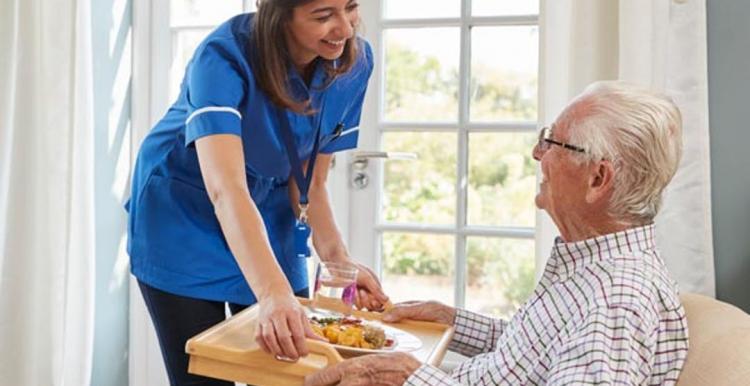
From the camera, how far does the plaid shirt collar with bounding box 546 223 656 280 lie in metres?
1.21

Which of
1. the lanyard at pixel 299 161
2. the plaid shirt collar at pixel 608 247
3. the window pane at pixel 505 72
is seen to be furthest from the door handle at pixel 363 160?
the plaid shirt collar at pixel 608 247

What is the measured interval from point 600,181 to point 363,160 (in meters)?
1.24

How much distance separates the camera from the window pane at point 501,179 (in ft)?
7.42

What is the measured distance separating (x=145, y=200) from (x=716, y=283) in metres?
1.32

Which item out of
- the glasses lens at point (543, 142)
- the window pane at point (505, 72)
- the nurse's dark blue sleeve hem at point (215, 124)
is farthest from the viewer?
the window pane at point (505, 72)

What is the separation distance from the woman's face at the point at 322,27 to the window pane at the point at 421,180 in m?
0.83

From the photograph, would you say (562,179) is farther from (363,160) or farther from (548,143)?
(363,160)

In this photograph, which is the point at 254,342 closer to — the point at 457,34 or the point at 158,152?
the point at 158,152

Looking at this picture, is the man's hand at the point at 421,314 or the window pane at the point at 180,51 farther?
the window pane at the point at 180,51

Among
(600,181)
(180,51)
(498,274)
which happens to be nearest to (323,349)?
(600,181)

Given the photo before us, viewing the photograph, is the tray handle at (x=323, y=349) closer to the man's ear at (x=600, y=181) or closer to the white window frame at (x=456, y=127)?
the man's ear at (x=600, y=181)

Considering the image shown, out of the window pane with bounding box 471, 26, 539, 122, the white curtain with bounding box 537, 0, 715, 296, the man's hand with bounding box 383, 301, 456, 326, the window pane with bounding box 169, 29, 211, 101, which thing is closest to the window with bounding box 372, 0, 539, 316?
the window pane with bounding box 471, 26, 539, 122

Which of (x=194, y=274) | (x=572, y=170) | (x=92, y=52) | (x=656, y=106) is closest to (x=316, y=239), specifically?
(x=194, y=274)

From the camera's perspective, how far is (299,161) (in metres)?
1.62
